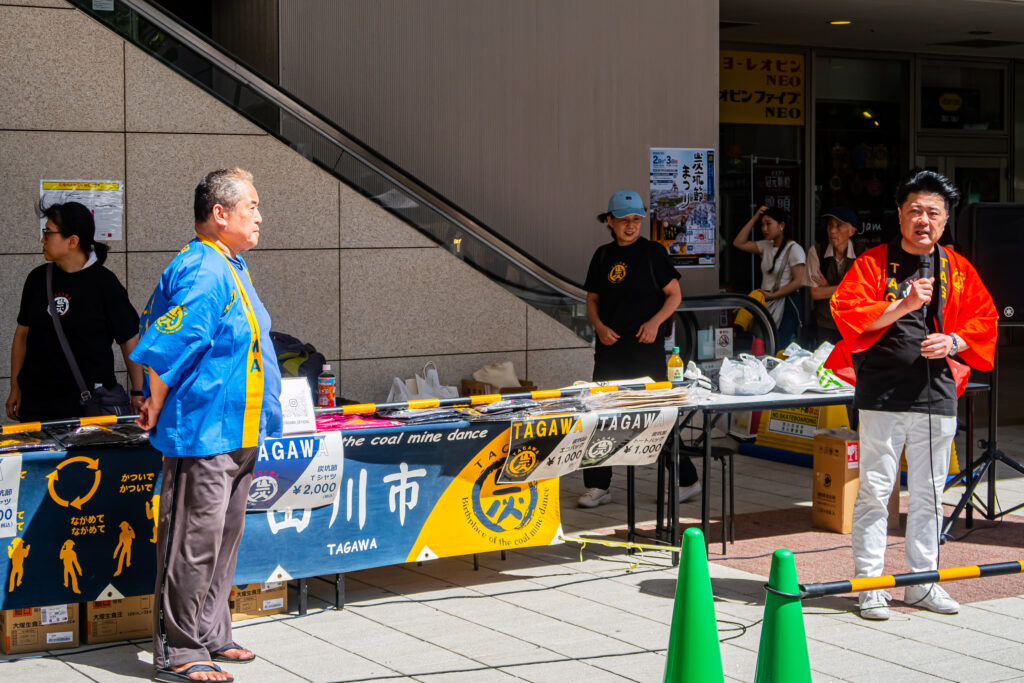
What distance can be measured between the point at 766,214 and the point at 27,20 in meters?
7.01

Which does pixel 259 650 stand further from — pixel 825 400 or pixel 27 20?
pixel 27 20

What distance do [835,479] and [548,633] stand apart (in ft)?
9.25

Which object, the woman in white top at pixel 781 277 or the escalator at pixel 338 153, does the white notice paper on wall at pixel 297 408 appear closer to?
the escalator at pixel 338 153

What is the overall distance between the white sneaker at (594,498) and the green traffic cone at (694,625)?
4055 millimetres

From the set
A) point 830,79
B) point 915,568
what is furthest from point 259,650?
point 830,79

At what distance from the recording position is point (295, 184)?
29.1 feet

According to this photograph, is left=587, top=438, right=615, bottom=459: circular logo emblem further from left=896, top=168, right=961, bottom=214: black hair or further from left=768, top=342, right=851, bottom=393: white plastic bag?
left=896, top=168, right=961, bottom=214: black hair

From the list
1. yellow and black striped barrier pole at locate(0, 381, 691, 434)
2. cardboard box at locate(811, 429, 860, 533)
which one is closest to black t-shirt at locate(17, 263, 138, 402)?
yellow and black striped barrier pole at locate(0, 381, 691, 434)

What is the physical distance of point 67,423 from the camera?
5.75 metres

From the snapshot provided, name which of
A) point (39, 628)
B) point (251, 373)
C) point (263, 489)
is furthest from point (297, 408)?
point (39, 628)

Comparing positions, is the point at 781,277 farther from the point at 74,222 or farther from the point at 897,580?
the point at 897,580

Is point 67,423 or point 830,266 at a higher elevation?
point 830,266

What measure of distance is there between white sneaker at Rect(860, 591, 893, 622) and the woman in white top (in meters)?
5.88

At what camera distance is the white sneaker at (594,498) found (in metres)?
8.39
